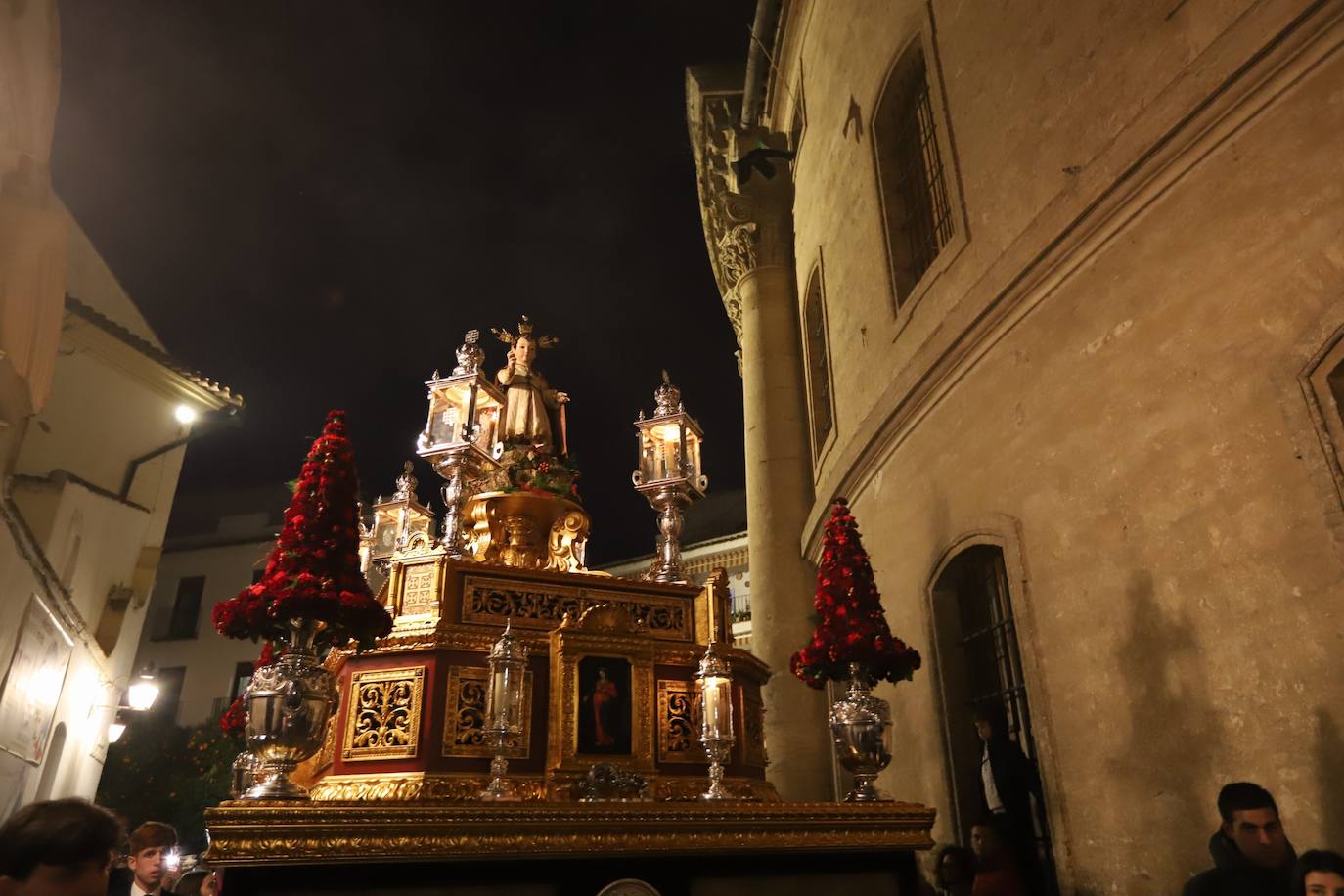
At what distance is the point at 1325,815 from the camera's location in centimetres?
388

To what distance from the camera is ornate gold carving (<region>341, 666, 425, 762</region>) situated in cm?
514

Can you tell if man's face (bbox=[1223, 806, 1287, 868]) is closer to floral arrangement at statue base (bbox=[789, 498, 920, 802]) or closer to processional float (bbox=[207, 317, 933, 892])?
processional float (bbox=[207, 317, 933, 892])

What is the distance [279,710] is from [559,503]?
127 inches

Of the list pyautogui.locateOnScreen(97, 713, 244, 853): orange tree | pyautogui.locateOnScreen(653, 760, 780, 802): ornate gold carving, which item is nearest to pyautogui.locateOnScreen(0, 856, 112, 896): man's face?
pyautogui.locateOnScreen(653, 760, 780, 802): ornate gold carving

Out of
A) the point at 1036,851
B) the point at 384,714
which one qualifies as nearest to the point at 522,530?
the point at 384,714

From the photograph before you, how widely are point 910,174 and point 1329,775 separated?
25.5ft

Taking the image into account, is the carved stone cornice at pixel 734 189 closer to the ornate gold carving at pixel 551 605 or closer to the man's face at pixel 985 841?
the ornate gold carving at pixel 551 605

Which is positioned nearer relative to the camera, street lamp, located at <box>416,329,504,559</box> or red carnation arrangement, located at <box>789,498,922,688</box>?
red carnation arrangement, located at <box>789,498,922,688</box>

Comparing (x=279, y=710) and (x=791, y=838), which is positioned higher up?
(x=279, y=710)

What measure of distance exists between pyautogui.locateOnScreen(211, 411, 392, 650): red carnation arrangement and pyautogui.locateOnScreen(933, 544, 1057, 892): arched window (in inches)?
195

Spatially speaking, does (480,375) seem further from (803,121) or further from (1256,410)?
(803,121)

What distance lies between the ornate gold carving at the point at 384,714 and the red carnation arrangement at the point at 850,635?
2378mm

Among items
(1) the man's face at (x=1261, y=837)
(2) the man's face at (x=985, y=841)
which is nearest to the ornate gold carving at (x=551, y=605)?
(2) the man's face at (x=985, y=841)

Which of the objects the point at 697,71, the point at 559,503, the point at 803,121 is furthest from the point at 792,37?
the point at 559,503
